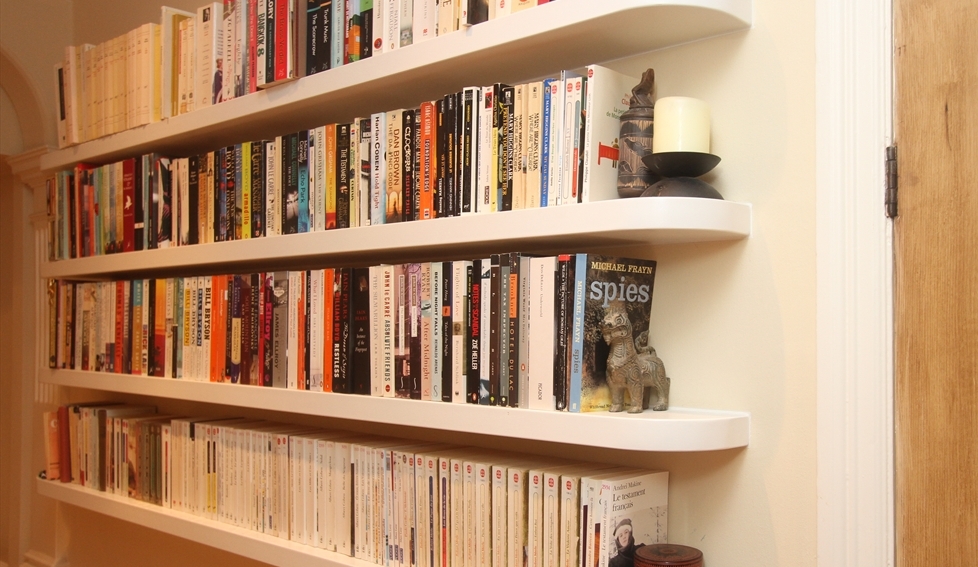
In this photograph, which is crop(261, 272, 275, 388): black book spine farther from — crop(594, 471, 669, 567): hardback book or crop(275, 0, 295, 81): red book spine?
crop(594, 471, 669, 567): hardback book

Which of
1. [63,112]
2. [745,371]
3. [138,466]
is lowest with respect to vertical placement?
[138,466]

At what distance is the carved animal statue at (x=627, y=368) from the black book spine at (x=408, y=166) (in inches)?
18.9

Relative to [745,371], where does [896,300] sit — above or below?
above

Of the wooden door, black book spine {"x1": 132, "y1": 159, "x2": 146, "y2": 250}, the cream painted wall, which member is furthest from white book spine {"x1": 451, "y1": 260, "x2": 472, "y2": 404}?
black book spine {"x1": 132, "y1": 159, "x2": 146, "y2": 250}

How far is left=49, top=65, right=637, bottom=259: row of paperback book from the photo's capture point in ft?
4.36

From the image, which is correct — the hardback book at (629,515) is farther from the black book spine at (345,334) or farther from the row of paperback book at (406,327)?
the black book spine at (345,334)

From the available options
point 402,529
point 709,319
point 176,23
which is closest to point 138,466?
point 402,529

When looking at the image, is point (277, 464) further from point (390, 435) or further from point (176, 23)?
point (176, 23)

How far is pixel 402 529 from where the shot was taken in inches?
62.2

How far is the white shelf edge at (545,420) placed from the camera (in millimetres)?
1188

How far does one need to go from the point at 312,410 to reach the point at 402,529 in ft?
1.06

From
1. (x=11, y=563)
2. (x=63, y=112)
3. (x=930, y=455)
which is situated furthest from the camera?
(x=11, y=563)

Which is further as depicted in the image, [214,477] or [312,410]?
[214,477]

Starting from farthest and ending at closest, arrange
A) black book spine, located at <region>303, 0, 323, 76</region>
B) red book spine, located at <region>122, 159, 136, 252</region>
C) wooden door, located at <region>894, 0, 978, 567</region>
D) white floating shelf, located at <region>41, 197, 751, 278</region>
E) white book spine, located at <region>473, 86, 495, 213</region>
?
1. red book spine, located at <region>122, 159, 136, 252</region>
2. black book spine, located at <region>303, 0, 323, 76</region>
3. white book spine, located at <region>473, 86, 495, 213</region>
4. white floating shelf, located at <region>41, 197, 751, 278</region>
5. wooden door, located at <region>894, 0, 978, 567</region>
